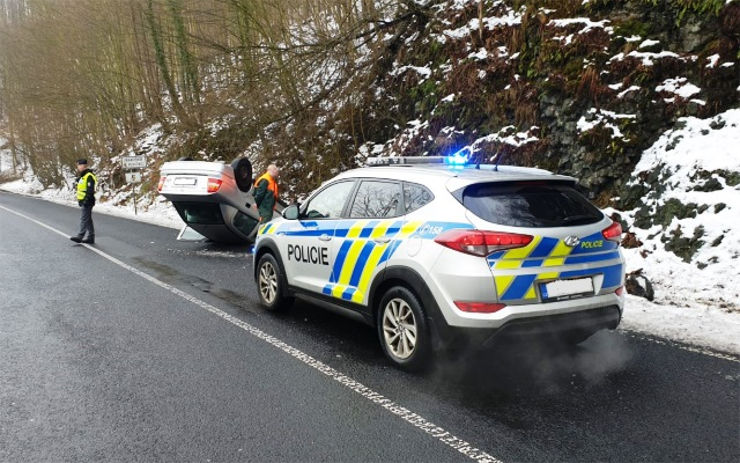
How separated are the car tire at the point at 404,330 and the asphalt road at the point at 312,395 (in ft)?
0.44

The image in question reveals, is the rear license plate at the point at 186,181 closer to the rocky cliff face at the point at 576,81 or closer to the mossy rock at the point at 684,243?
the rocky cliff face at the point at 576,81

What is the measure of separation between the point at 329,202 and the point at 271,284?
134 centimetres

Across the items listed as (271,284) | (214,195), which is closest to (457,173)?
(271,284)

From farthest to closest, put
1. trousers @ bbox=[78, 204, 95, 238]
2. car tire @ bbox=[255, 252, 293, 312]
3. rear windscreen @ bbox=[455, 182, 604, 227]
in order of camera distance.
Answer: trousers @ bbox=[78, 204, 95, 238] → car tire @ bbox=[255, 252, 293, 312] → rear windscreen @ bbox=[455, 182, 604, 227]

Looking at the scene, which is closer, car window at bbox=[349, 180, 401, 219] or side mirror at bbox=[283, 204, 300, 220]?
car window at bbox=[349, 180, 401, 219]

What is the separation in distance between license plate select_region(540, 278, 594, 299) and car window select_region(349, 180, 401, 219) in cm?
133

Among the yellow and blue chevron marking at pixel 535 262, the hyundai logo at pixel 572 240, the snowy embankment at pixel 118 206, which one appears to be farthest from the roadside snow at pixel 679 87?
the snowy embankment at pixel 118 206

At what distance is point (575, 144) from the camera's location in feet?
32.0

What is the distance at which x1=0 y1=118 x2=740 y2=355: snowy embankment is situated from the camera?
5.53m

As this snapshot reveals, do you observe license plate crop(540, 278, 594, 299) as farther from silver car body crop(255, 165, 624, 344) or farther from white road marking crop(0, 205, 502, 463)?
white road marking crop(0, 205, 502, 463)

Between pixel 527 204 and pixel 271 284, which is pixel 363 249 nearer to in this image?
pixel 527 204

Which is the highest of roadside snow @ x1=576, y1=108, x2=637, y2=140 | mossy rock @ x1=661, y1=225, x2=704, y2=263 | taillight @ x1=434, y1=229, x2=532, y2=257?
roadside snow @ x1=576, y1=108, x2=637, y2=140

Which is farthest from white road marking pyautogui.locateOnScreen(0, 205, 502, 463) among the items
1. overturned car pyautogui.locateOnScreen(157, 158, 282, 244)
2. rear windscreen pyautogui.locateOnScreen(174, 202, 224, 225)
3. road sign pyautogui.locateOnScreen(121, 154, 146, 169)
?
road sign pyautogui.locateOnScreen(121, 154, 146, 169)

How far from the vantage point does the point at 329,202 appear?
5.52m
